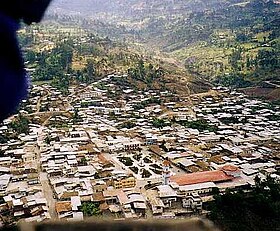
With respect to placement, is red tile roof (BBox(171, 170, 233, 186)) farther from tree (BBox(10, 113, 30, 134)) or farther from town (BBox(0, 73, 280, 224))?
tree (BBox(10, 113, 30, 134))

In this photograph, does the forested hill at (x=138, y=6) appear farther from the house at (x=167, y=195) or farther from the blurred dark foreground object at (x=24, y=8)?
the blurred dark foreground object at (x=24, y=8)

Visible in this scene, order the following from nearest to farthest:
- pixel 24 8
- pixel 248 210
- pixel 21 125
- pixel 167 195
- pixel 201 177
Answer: pixel 24 8, pixel 248 210, pixel 167 195, pixel 201 177, pixel 21 125

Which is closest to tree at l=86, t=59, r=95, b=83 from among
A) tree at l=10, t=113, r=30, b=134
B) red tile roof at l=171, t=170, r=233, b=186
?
tree at l=10, t=113, r=30, b=134

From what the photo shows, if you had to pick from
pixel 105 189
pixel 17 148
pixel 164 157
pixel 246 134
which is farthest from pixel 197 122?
pixel 105 189

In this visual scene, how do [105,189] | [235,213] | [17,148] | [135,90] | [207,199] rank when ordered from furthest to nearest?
[135,90] < [17,148] < [105,189] < [207,199] < [235,213]

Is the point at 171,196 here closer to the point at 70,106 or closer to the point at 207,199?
the point at 207,199

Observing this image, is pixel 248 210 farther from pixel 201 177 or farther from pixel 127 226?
pixel 127 226

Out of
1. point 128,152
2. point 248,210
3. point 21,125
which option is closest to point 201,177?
point 248,210
